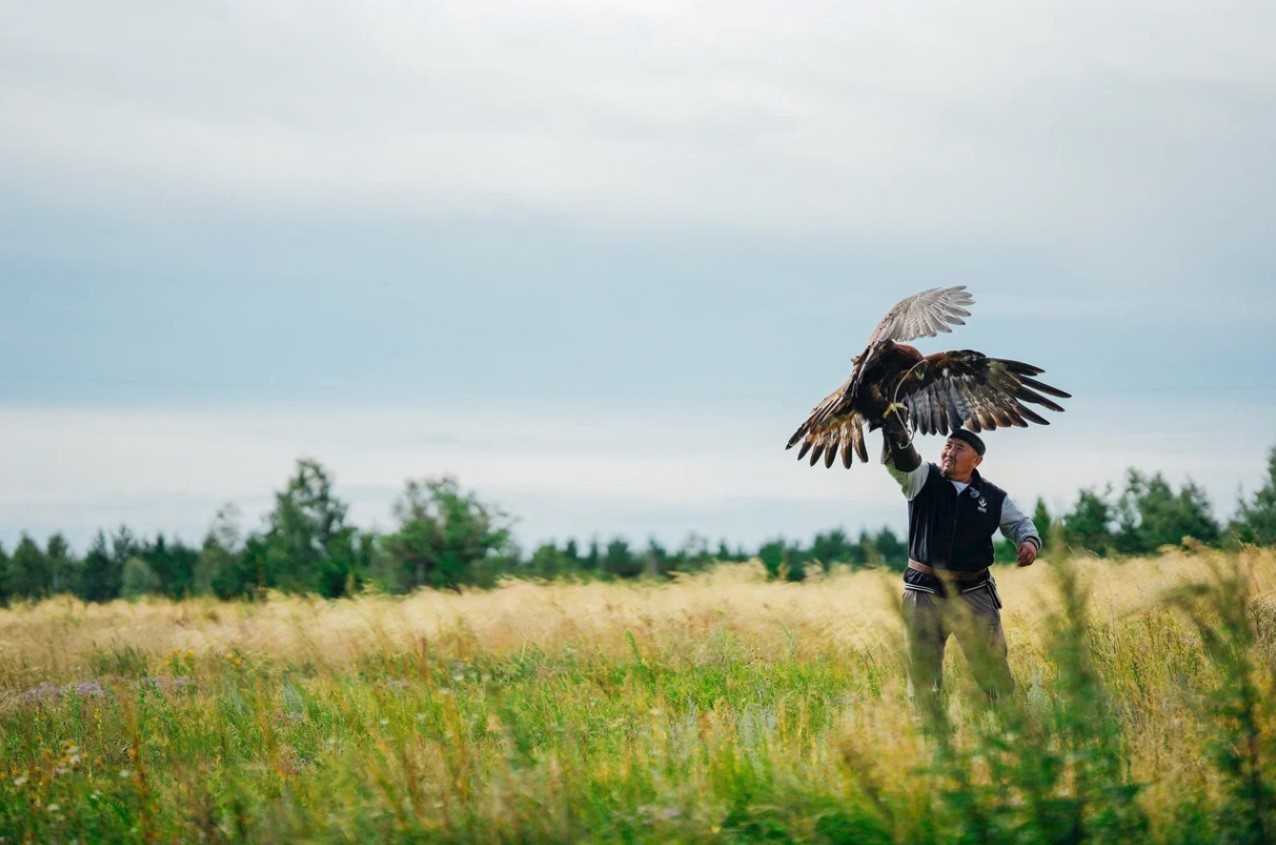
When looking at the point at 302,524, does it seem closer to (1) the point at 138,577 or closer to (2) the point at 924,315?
(1) the point at 138,577

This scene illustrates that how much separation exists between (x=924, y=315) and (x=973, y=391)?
2.36 ft

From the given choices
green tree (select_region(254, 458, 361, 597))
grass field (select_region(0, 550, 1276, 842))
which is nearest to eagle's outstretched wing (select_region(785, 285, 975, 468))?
grass field (select_region(0, 550, 1276, 842))

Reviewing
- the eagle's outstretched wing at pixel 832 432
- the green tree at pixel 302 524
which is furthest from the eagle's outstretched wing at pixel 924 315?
the green tree at pixel 302 524

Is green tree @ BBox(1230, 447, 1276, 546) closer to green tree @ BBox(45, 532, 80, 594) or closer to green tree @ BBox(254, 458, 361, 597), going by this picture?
green tree @ BBox(254, 458, 361, 597)

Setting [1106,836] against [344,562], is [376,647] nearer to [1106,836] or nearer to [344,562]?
[1106,836]

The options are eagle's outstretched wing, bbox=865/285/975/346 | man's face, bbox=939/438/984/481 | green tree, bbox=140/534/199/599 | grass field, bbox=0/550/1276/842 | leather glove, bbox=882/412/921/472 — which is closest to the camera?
grass field, bbox=0/550/1276/842

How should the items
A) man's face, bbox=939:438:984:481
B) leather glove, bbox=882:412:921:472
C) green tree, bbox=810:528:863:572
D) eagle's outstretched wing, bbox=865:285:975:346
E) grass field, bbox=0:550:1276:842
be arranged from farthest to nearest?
green tree, bbox=810:528:863:572 → eagle's outstretched wing, bbox=865:285:975:346 → man's face, bbox=939:438:984:481 → leather glove, bbox=882:412:921:472 → grass field, bbox=0:550:1276:842

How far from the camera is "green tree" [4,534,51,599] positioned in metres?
62.8

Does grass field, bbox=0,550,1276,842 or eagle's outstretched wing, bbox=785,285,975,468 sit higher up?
eagle's outstretched wing, bbox=785,285,975,468

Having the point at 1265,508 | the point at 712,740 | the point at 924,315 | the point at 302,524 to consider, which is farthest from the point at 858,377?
the point at 302,524

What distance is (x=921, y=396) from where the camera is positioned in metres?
6.84

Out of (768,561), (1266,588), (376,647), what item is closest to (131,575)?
(768,561)

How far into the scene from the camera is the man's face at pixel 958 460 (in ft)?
20.5

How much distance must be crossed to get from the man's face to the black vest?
0.06 meters
